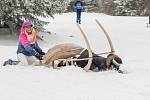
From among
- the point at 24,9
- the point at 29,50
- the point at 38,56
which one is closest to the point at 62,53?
the point at 38,56

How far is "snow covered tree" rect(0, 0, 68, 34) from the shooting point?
19.3 meters

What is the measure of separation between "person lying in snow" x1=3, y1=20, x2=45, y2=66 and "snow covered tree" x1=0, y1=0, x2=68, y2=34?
7246mm

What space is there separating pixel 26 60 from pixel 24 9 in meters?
7.92

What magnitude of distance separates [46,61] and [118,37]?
12533mm

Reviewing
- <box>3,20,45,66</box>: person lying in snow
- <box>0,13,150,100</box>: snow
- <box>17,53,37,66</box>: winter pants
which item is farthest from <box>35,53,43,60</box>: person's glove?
<box>0,13,150,100</box>: snow

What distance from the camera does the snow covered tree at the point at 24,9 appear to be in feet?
63.4

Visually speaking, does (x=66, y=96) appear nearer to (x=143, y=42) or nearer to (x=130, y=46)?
(x=130, y=46)

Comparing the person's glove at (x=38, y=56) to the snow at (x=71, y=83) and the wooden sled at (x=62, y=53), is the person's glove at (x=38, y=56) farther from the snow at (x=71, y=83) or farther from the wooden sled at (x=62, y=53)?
the snow at (x=71, y=83)

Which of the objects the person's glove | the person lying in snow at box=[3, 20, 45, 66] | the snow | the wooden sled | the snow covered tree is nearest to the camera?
the snow

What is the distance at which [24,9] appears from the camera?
778 inches

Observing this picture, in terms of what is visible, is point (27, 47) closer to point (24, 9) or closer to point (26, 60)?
point (26, 60)

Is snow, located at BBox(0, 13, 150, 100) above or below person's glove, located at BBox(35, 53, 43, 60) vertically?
below

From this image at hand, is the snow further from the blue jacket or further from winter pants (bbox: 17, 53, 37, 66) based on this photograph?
the blue jacket

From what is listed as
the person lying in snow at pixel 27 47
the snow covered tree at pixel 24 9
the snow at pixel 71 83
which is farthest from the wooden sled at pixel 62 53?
the snow covered tree at pixel 24 9
